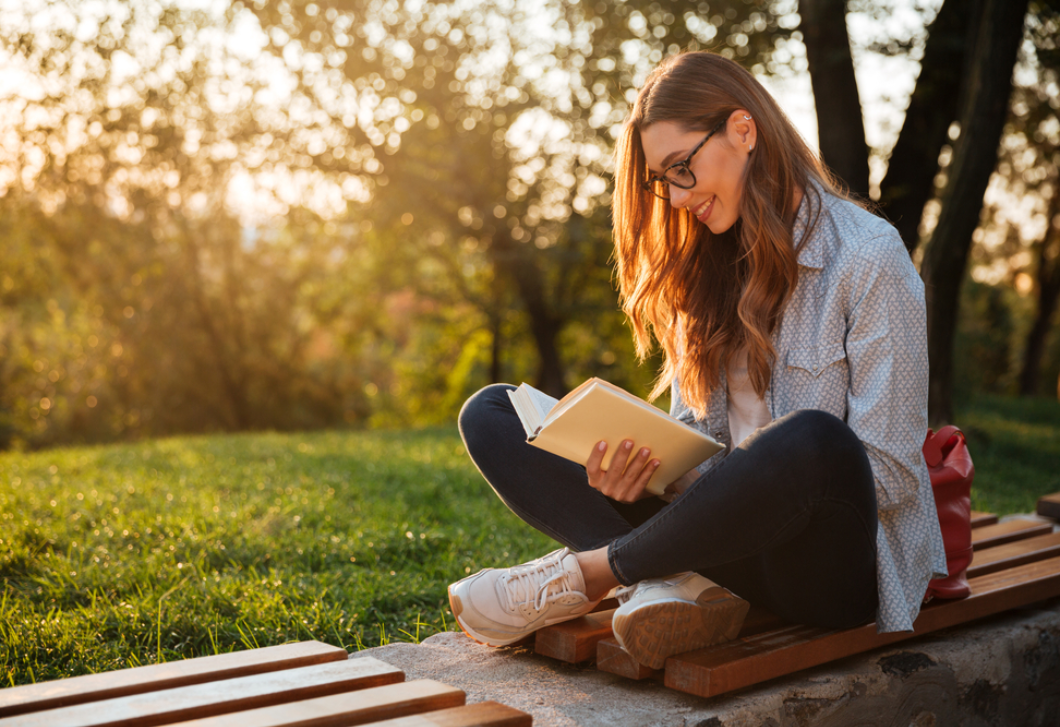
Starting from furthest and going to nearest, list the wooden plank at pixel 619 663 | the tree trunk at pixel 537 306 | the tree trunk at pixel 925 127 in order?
the tree trunk at pixel 537 306, the tree trunk at pixel 925 127, the wooden plank at pixel 619 663

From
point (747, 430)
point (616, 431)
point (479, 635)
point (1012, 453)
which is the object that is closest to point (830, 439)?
point (616, 431)

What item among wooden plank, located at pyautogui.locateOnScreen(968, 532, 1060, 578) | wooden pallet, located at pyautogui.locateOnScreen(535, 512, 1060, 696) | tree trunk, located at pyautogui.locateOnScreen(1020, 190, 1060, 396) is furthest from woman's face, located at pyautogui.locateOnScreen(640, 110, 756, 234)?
tree trunk, located at pyautogui.locateOnScreen(1020, 190, 1060, 396)

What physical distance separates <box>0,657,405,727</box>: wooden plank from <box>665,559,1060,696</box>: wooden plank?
0.58m

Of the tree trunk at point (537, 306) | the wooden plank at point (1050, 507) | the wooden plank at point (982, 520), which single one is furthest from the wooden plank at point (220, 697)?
the tree trunk at point (537, 306)

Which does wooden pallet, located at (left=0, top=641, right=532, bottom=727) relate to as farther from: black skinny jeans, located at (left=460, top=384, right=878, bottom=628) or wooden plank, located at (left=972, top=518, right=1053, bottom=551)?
wooden plank, located at (left=972, top=518, right=1053, bottom=551)

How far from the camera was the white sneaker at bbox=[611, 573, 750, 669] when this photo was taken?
167cm

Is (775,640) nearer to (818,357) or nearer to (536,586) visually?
(536,586)

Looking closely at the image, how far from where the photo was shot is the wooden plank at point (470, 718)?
1.39m

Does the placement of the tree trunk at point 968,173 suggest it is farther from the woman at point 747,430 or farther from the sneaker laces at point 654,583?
the sneaker laces at point 654,583

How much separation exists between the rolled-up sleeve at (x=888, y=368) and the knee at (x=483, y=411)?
877 millimetres

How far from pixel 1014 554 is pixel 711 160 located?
5.15 feet

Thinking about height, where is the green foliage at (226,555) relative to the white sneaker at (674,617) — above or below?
below

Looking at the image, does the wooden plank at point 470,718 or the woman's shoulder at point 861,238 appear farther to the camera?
the woman's shoulder at point 861,238

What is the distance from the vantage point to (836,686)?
180cm
